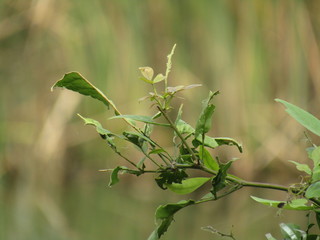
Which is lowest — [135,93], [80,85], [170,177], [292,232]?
[135,93]

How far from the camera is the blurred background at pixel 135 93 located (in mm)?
4770

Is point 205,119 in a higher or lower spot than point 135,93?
higher

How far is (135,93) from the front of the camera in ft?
16.6

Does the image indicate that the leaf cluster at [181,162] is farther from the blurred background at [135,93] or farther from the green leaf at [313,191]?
the blurred background at [135,93]

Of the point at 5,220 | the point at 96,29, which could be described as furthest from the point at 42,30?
the point at 5,220

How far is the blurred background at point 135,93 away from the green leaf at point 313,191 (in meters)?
3.44

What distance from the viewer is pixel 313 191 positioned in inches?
30.2

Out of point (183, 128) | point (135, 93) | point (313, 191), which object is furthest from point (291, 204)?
point (135, 93)

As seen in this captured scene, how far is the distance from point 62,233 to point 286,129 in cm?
151

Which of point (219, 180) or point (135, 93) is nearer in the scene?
point (219, 180)

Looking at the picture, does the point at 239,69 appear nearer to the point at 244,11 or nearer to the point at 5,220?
the point at 244,11

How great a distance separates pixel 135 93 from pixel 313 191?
431cm

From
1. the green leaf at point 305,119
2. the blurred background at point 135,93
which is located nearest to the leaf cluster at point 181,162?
the green leaf at point 305,119

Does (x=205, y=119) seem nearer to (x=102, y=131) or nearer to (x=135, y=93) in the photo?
(x=102, y=131)
